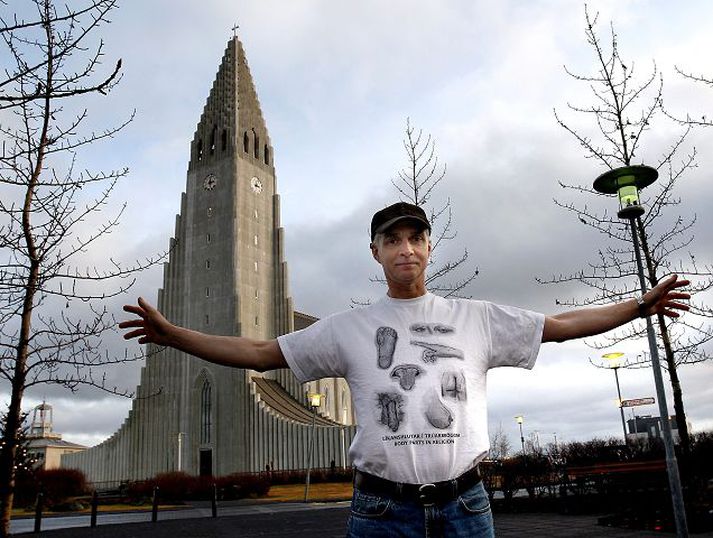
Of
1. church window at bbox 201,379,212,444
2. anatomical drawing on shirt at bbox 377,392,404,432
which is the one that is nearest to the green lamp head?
anatomical drawing on shirt at bbox 377,392,404,432

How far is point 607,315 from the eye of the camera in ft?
9.59

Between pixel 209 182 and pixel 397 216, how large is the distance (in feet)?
200

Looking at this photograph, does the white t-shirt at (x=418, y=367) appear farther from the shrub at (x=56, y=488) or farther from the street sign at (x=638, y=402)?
the shrub at (x=56, y=488)

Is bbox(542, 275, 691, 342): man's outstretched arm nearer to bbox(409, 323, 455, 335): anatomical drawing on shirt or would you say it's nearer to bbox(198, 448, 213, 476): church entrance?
bbox(409, 323, 455, 335): anatomical drawing on shirt

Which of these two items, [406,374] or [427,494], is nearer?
[427,494]

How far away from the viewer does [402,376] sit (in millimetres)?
2561

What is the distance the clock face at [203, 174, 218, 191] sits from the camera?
200ft

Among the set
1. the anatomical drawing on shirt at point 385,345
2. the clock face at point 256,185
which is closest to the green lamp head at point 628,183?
the anatomical drawing on shirt at point 385,345

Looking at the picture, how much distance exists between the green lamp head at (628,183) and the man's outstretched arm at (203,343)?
22.9ft

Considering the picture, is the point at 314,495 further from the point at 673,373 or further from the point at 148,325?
the point at 148,325

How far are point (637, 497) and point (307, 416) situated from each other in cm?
4344

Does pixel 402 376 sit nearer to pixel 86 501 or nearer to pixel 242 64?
pixel 86 501

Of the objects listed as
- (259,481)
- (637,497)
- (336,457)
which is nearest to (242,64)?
(336,457)

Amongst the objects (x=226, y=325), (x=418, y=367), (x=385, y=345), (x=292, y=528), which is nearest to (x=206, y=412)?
(x=226, y=325)
